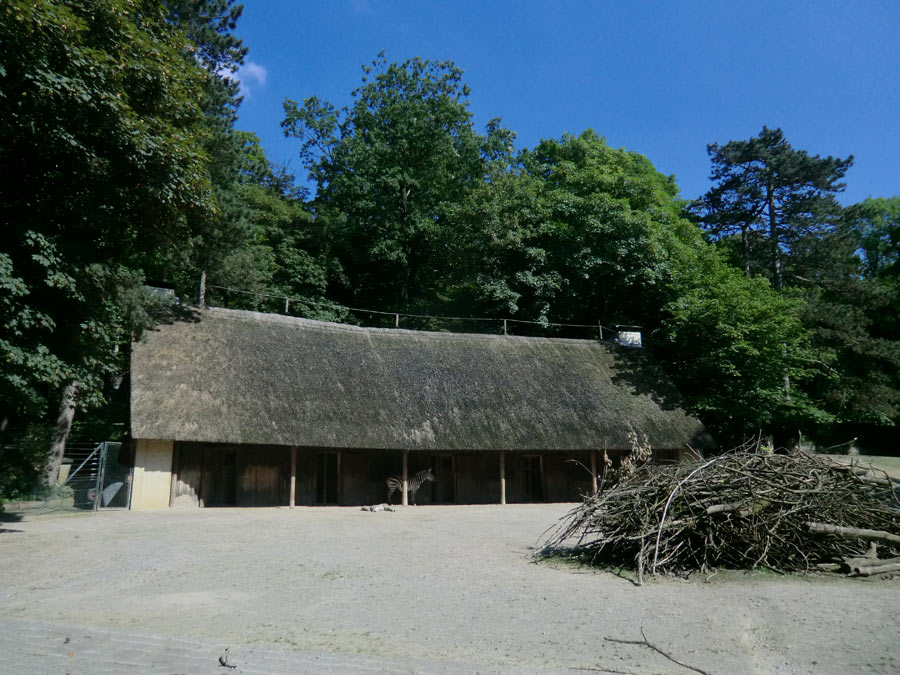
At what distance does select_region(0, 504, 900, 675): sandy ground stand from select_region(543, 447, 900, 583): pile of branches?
474mm

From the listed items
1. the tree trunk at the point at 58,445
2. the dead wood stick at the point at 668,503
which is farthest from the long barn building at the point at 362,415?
the dead wood stick at the point at 668,503

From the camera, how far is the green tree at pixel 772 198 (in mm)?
32469

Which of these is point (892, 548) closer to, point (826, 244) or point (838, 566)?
point (838, 566)

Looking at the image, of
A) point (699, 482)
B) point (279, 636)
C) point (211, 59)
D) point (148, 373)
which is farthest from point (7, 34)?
point (211, 59)

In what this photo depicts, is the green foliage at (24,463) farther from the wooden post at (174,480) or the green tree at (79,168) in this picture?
the green tree at (79,168)

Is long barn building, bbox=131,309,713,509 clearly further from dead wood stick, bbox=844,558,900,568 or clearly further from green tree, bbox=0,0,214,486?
dead wood stick, bbox=844,558,900,568

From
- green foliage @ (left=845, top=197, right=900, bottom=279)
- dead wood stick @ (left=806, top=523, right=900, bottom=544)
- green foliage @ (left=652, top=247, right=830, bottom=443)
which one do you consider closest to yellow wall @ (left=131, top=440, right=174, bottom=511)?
dead wood stick @ (left=806, top=523, right=900, bottom=544)

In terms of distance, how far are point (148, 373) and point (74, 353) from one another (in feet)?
15.8

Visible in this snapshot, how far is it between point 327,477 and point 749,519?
46.4ft

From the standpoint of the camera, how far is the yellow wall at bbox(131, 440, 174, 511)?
655 inches

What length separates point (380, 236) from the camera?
Result: 115 ft

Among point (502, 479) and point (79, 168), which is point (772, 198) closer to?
point (502, 479)

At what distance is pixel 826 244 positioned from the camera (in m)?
32.2

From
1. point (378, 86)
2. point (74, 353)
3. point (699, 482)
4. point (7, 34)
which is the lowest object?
point (699, 482)
